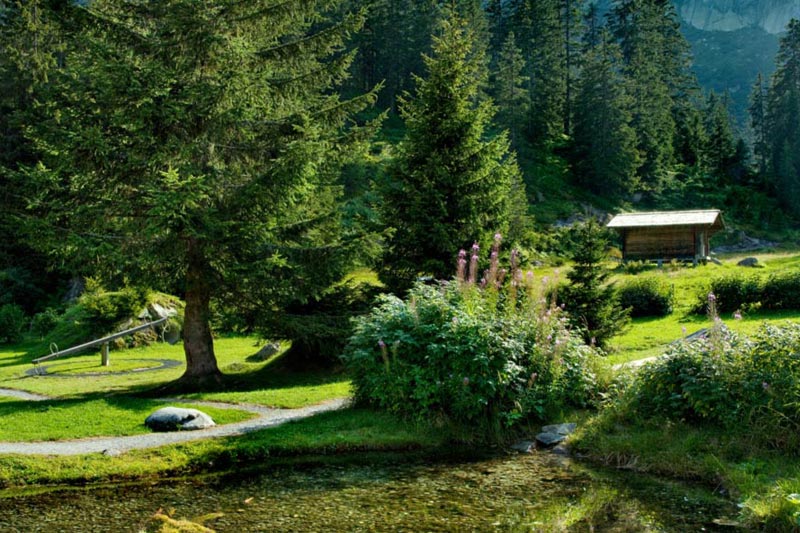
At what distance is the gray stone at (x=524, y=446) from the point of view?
35.2 ft

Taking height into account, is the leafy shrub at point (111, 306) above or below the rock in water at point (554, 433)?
above

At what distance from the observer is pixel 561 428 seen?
36.7 feet

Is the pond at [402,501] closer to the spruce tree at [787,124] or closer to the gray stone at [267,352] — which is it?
the gray stone at [267,352]

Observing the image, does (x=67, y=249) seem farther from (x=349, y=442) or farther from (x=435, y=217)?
(x=435, y=217)

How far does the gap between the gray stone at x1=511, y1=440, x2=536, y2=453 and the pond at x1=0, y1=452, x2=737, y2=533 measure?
0.64 meters

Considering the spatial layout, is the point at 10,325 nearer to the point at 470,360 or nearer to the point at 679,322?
the point at 470,360

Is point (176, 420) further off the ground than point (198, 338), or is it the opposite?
point (198, 338)

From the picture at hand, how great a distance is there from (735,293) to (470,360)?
16.5 m

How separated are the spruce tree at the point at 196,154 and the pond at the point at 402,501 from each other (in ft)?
19.2

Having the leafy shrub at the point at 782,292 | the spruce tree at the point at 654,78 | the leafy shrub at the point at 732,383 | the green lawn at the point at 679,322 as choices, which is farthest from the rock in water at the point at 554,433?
the spruce tree at the point at 654,78

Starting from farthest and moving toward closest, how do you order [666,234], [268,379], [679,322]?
[666,234], [679,322], [268,379]

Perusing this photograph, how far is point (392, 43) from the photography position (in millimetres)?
76688

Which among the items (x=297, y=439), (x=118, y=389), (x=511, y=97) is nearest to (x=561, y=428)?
(x=297, y=439)

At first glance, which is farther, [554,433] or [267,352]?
[267,352]
